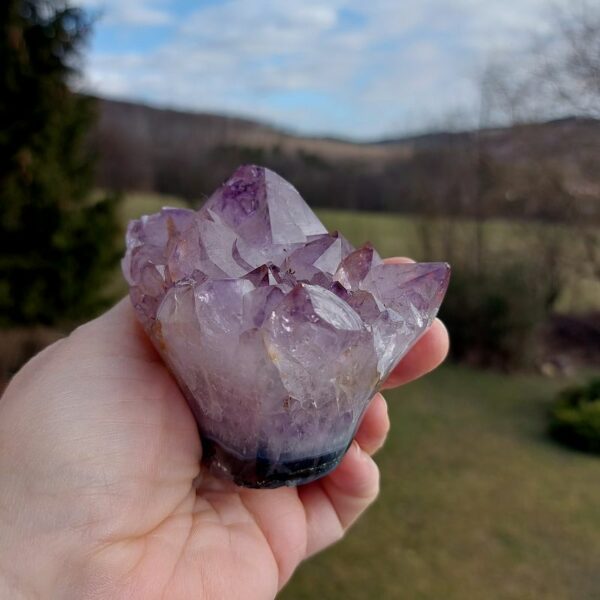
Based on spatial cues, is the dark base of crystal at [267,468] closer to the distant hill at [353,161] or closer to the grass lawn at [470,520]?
the grass lawn at [470,520]

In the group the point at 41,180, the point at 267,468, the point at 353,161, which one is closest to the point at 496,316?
the point at 353,161

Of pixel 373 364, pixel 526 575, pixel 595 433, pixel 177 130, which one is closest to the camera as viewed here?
pixel 373 364

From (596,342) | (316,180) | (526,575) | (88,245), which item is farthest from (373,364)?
(596,342)

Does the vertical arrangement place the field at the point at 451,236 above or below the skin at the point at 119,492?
below

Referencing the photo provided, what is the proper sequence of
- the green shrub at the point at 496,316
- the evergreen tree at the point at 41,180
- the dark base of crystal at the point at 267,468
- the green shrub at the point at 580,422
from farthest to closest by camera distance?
1. the green shrub at the point at 496,316
2. the green shrub at the point at 580,422
3. the evergreen tree at the point at 41,180
4. the dark base of crystal at the point at 267,468

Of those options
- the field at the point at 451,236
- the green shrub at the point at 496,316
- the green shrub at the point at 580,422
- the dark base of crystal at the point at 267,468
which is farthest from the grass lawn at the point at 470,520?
the dark base of crystal at the point at 267,468

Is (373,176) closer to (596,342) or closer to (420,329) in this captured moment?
(596,342)

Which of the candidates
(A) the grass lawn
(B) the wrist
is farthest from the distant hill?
(B) the wrist
